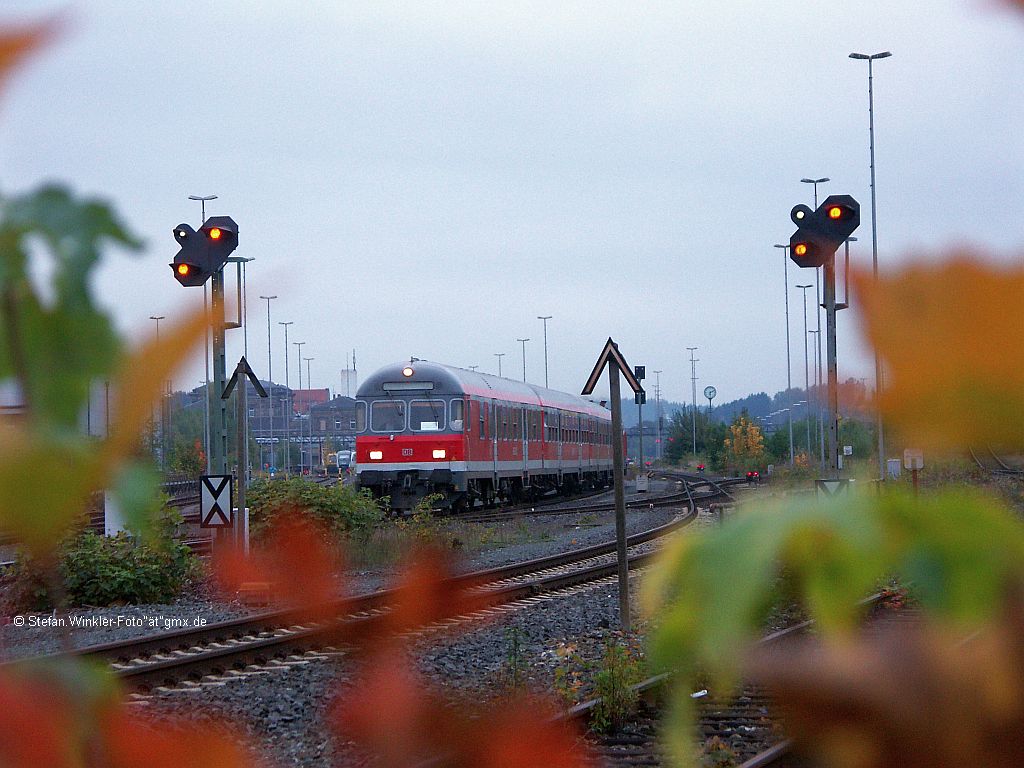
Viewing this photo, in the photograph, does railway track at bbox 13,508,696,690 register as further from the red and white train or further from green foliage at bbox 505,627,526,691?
the red and white train

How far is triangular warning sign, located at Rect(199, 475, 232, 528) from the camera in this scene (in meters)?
13.1

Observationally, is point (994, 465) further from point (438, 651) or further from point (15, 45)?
point (438, 651)

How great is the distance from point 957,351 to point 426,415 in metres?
24.7

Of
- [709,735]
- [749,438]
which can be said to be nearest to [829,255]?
[709,735]

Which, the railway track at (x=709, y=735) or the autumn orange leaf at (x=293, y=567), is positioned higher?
the autumn orange leaf at (x=293, y=567)

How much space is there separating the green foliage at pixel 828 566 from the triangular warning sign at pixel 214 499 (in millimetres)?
12948

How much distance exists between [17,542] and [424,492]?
25.0m

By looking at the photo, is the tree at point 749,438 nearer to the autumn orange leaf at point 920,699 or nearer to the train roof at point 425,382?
the autumn orange leaf at point 920,699

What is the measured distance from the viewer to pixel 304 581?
30.7 inches

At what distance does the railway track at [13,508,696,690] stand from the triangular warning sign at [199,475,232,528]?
10.9 ft

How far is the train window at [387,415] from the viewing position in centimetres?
2547

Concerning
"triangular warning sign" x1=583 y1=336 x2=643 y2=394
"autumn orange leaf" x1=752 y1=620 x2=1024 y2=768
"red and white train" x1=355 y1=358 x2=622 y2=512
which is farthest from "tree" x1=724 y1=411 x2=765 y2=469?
"red and white train" x1=355 y1=358 x2=622 y2=512

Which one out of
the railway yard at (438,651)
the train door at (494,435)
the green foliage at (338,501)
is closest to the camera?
the railway yard at (438,651)

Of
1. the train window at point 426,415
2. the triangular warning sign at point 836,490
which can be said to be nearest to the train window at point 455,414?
the train window at point 426,415
